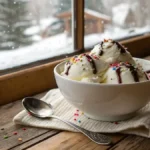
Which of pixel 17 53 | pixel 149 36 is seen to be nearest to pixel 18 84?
pixel 17 53

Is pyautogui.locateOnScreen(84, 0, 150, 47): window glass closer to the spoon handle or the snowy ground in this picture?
the snowy ground

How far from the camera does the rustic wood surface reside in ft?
2.09

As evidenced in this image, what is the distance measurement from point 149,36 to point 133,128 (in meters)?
0.86

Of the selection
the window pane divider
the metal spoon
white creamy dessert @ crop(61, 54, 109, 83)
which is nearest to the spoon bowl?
the metal spoon

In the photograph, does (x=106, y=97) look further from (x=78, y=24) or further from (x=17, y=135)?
(x=78, y=24)

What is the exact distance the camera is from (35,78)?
94 centimetres

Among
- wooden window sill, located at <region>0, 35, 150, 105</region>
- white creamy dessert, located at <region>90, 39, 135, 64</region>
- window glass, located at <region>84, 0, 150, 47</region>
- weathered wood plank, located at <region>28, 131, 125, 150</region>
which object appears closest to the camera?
weathered wood plank, located at <region>28, 131, 125, 150</region>

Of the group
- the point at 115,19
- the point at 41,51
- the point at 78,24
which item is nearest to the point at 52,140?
the point at 41,51

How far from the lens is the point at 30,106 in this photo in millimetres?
761

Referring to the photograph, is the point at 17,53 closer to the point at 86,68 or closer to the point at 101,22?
the point at 86,68

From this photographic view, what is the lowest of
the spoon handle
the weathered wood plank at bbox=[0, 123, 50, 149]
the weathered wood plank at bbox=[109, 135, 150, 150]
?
the weathered wood plank at bbox=[109, 135, 150, 150]

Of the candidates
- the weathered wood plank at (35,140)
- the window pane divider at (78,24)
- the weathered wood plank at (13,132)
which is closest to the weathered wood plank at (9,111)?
the weathered wood plank at (13,132)

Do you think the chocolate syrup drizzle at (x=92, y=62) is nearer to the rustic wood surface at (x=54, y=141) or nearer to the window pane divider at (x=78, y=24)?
the rustic wood surface at (x=54, y=141)

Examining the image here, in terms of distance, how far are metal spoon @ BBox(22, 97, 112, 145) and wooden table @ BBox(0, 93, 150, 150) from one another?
0.04 feet
